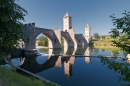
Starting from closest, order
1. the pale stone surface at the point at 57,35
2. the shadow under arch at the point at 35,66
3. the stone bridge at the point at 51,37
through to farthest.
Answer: the shadow under arch at the point at 35,66 → the stone bridge at the point at 51,37 → the pale stone surface at the point at 57,35

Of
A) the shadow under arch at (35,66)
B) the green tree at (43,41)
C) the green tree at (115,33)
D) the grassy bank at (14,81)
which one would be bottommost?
the shadow under arch at (35,66)

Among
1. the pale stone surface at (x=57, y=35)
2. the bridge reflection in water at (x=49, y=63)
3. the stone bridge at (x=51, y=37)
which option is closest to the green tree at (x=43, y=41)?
the pale stone surface at (x=57, y=35)

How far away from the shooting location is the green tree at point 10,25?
362 inches

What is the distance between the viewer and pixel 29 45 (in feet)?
138

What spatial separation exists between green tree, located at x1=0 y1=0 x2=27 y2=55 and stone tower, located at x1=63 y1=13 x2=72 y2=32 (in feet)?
231

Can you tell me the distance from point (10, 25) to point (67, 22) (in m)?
71.8

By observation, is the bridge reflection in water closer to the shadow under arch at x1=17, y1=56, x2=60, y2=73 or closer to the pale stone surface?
the shadow under arch at x1=17, y1=56, x2=60, y2=73

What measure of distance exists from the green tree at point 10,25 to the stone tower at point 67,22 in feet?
231

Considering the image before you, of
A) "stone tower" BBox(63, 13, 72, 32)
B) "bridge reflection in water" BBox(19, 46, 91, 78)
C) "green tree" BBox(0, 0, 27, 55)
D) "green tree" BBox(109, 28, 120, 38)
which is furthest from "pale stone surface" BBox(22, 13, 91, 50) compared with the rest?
"green tree" BBox(109, 28, 120, 38)

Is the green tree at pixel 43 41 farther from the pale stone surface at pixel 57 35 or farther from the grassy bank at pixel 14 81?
the grassy bank at pixel 14 81

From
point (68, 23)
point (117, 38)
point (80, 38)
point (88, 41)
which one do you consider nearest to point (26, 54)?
point (117, 38)

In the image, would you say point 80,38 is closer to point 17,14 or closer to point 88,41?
point 88,41

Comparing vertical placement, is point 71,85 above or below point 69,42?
below

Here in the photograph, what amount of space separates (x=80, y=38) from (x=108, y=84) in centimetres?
7433
